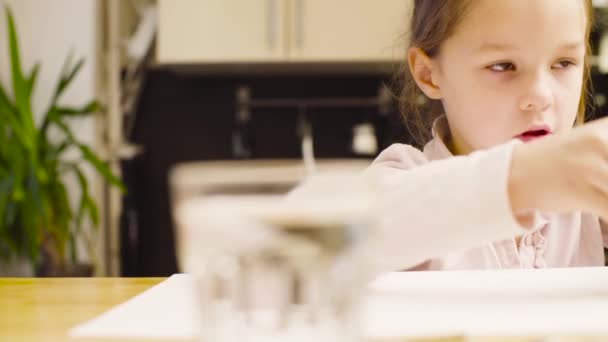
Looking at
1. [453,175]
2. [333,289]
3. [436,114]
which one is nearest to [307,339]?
[333,289]

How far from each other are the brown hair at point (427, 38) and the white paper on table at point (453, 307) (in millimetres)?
463

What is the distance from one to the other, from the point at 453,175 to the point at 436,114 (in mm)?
711

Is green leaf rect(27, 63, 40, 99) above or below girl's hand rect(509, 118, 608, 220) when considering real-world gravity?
above

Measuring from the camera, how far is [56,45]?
2.76 m

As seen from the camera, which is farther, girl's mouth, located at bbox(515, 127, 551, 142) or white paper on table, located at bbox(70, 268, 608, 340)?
girl's mouth, located at bbox(515, 127, 551, 142)

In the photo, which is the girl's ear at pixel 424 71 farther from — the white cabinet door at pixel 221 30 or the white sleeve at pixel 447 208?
the white cabinet door at pixel 221 30

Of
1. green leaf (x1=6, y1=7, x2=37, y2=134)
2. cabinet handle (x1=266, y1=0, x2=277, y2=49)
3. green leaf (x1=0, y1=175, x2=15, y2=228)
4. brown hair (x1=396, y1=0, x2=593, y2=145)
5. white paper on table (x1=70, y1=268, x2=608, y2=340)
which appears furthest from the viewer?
cabinet handle (x1=266, y1=0, x2=277, y2=49)

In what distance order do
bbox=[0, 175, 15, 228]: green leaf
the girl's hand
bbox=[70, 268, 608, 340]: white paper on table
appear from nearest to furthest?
1. bbox=[70, 268, 608, 340]: white paper on table
2. the girl's hand
3. bbox=[0, 175, 15, 228]: green leaf

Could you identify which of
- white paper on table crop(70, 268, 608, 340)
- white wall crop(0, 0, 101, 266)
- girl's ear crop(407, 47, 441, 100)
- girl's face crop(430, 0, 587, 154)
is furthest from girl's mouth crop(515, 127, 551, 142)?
white wall crop(0, 0, 101, 266)

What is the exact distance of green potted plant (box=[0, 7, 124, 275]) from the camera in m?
2.39

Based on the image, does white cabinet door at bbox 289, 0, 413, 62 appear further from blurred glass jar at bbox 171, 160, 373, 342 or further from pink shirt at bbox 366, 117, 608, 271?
blurred glass jar at bbox 171, 160, 373, 342

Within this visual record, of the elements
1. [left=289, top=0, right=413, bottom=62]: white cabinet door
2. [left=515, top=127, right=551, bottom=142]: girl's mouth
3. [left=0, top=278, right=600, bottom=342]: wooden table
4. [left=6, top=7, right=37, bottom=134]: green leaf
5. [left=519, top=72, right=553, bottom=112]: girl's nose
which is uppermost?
[left=289, top=0, right=413, bottom=62]: white cabinet door

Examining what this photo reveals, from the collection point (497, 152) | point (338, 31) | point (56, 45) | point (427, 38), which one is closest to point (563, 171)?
point (497, 152)

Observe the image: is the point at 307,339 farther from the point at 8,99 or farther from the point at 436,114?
the point at 8,99
